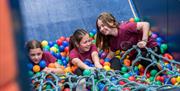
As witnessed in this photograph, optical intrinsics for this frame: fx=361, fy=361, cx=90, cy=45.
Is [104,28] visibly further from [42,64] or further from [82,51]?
[42,64]

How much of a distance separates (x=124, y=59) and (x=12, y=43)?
2147mm

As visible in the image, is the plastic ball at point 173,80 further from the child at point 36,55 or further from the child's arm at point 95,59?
the child at point 36,55

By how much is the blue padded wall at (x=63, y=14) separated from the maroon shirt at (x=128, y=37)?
57 centimetres

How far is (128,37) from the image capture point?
8.27 feet

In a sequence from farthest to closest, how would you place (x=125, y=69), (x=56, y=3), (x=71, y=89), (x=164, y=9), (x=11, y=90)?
(x=56, y=3), (x=164, y=9), (x=125, y=69), (x=71, y=89), (x=11, y=90)

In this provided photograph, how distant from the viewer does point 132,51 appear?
2.50 m

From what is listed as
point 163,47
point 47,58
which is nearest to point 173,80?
point 163,47

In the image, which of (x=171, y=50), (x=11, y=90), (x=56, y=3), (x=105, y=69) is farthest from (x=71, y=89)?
(x=11, y=90)

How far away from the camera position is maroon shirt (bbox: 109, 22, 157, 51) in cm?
250

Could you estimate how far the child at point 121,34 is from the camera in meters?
2.46

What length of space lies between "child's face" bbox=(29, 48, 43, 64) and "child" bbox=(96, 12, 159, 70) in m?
0.46

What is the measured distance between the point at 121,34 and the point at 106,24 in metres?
0.13

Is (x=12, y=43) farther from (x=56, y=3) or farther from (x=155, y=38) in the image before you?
(x=56, y=3)

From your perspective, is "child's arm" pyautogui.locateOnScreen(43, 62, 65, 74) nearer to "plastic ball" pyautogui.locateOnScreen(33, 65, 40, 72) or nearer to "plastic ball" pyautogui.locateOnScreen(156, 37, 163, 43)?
"plastic ball" pyautogui.locateOnScreen(33, 65, 40, 72)
